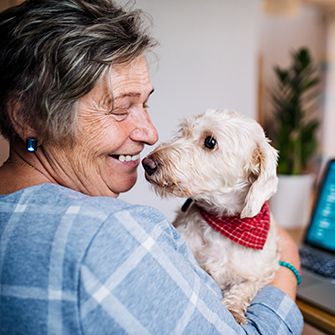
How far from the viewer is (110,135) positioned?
34.6 inches

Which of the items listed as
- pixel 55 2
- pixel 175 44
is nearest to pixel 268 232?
pixel 55 2

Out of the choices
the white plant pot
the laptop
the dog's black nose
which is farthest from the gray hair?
the white plant pot

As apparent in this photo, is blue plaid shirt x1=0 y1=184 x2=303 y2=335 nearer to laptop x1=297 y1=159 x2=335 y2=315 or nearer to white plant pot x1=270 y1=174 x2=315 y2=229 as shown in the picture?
laptop x1=297 y1=159 x2=335 y2=315

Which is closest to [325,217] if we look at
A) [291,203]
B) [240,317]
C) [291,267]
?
[291,203]

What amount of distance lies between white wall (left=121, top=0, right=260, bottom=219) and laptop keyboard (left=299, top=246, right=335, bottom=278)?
57 centimetres

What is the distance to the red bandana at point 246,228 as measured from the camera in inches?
42.1

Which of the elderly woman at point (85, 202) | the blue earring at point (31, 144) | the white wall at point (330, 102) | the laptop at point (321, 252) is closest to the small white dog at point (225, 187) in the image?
the elderly woman at point (85, 202)

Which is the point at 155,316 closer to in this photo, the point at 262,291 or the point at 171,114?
the point at 262,291

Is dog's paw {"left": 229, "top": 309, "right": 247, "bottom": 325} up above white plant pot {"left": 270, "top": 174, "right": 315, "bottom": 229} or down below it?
above

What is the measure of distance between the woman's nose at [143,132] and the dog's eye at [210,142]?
0.71ft

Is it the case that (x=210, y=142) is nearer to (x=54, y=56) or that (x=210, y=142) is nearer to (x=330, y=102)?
(x=54, y=56)

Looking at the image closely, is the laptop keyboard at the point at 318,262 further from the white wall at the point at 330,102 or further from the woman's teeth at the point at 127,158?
the white wall at the point at 330,102

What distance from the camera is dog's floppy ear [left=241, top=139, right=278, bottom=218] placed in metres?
1.03

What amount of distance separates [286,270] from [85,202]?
0.66 m
